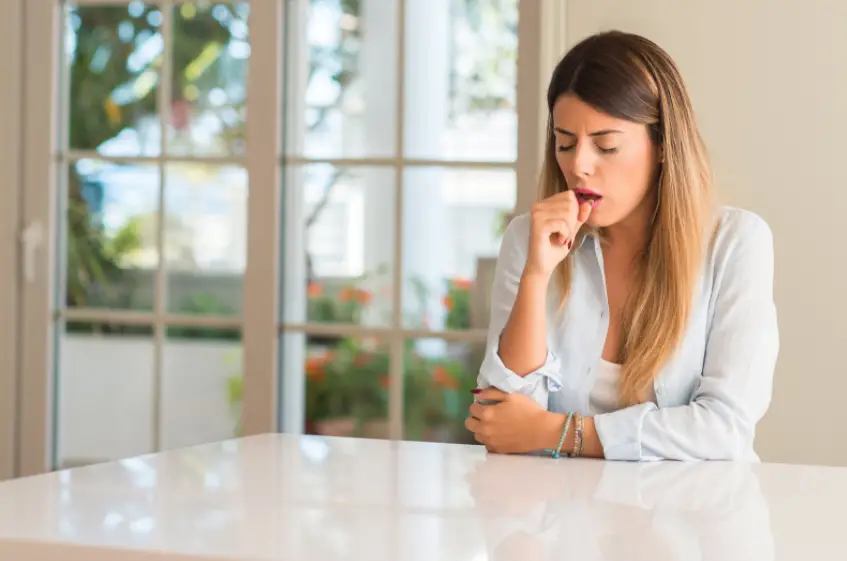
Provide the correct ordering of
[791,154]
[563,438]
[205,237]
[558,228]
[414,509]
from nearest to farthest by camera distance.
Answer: [414,509], [563,438], [558,228], [791,154], [205,237]

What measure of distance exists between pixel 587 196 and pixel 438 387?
133 cm

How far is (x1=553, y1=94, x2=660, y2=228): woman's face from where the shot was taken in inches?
73.1

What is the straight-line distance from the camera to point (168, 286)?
3.35m

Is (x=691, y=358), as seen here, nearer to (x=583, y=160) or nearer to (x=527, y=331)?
(x=527, y=331)

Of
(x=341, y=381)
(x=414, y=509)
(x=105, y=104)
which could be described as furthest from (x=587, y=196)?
(x=105, y=104)

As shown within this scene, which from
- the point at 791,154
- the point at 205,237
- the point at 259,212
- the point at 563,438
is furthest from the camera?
the point at 205,237

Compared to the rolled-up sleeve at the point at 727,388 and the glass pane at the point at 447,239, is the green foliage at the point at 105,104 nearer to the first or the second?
the glass pane at the point at 447,239

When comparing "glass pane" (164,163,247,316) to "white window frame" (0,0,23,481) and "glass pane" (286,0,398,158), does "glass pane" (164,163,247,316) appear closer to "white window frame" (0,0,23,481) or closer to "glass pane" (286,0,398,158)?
"glass pane" (286,0,398,158)

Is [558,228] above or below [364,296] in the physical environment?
above

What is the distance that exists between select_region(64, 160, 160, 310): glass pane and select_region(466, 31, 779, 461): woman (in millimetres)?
1733

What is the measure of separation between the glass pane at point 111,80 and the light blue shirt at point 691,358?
5.78 ft

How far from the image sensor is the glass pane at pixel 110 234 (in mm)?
3371

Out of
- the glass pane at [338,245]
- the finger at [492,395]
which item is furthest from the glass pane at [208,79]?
the finger at [492,395]

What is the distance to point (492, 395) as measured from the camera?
1754mm
